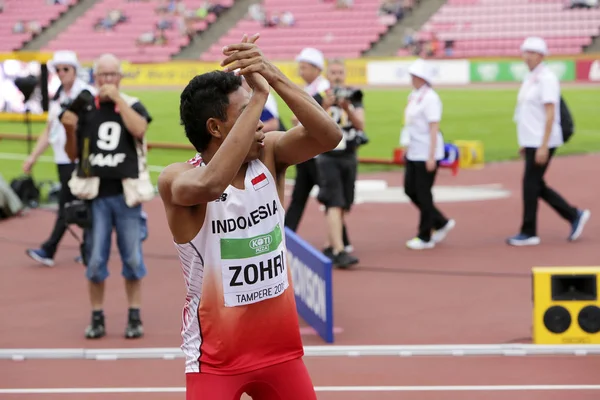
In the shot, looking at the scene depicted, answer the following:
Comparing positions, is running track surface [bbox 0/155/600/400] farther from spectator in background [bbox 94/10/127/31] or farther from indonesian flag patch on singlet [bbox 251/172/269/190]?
spectator in background [bbox 94/10/127/31]

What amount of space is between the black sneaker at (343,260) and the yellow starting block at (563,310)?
3.27 m

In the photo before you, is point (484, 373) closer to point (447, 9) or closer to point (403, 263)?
point (403, 263)

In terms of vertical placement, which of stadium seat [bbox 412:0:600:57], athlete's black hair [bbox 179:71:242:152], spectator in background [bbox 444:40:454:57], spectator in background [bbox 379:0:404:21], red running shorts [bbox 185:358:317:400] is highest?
athlete's black hair [bbox 179:71:242:152]

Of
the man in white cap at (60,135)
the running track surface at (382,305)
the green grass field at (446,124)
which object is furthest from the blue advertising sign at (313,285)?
the green grass field at (446,124)

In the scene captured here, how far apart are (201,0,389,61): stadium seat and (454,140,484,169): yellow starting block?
30217 mm

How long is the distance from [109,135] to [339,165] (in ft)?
11.1

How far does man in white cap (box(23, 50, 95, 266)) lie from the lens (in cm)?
1005

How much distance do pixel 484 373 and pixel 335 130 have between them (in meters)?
3.55

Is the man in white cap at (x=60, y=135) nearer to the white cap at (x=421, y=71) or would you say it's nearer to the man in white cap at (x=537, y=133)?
the white cap at (x=421, y=71)

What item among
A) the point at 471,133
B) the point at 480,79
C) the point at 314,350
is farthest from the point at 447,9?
the point at 314,350

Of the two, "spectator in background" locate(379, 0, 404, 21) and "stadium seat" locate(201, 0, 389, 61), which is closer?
"stadium seat" locate(201, 0, 389, 61)

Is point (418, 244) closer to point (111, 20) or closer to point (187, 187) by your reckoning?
point (187, 187)

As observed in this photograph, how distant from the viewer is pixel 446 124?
91.0ft

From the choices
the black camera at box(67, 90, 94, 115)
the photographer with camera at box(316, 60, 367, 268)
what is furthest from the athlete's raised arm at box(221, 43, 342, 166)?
the photographer with camera at box(316, 60, 367, 268)
